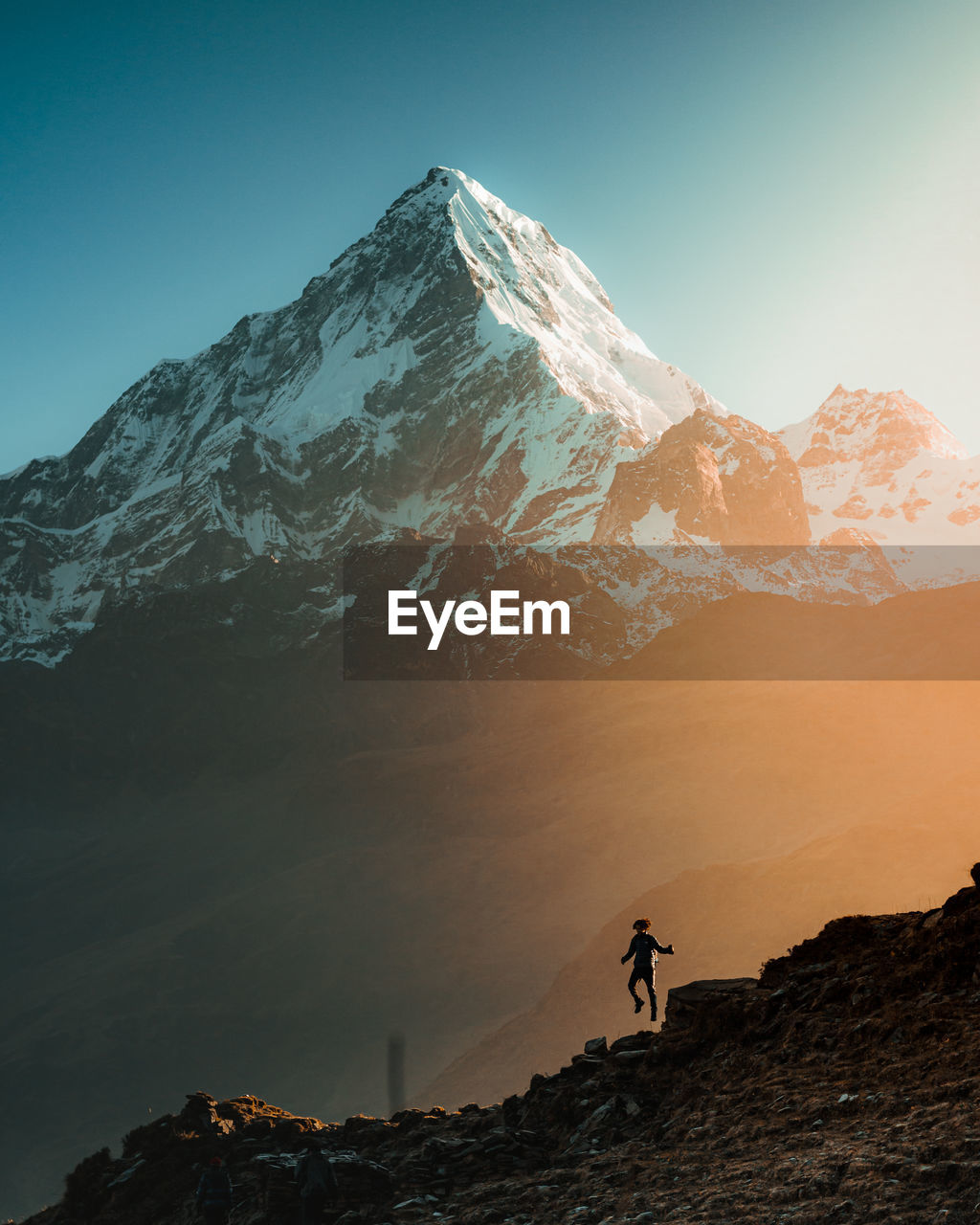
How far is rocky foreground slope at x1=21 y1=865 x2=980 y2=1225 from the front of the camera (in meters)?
9.95

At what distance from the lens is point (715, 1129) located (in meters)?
12.7

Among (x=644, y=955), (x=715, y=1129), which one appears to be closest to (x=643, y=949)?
(x=644, y=955)

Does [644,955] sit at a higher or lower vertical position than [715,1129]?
higher

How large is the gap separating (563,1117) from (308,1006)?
11493 centimetres

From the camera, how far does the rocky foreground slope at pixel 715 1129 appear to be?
9.95 m

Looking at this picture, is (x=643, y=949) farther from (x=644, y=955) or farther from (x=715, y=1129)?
(x=715, y=1129)

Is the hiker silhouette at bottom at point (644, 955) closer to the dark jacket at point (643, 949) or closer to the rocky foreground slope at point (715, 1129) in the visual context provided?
the dark jacket at point (643, 949)

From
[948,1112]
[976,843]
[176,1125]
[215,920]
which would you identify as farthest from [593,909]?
[948,1112]

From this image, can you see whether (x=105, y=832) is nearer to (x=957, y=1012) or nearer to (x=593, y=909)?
(x=593, y=909)

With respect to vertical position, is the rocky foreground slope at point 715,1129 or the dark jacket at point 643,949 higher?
the dark jacket at point 643,949

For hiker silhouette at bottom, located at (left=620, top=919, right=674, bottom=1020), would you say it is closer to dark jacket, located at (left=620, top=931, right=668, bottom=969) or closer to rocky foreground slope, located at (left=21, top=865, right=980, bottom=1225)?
dark jacket, located at (left=620, top=931, right=668, bottom=969)

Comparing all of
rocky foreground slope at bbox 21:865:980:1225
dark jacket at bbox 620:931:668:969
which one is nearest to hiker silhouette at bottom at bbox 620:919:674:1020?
dark jacket at bbox 620:931:668:969

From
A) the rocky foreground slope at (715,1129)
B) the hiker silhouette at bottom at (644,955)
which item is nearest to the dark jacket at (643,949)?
the hiker silhouette at bottom at (644,955)

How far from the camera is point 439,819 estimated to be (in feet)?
539
